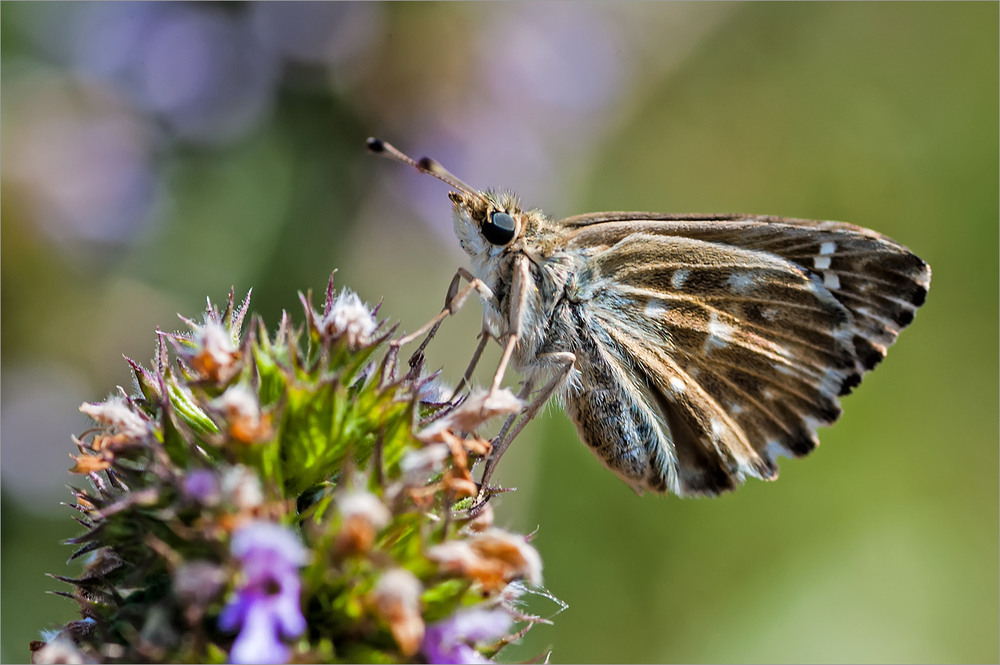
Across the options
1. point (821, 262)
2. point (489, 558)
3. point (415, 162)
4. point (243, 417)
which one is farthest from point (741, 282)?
point (243, 417)

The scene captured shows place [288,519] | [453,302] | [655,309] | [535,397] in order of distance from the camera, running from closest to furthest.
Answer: [288,519], [453,302], [535,397], [655,309]

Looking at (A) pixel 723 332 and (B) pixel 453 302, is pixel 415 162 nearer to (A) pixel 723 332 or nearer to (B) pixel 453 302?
(B) pixel 453 302

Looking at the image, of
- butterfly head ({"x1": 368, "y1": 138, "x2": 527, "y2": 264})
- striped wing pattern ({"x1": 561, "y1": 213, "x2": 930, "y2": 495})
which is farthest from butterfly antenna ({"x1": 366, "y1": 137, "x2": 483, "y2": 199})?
striped wing pattern ({"x1": 561, "y1": 213, "x2": 930, "y2": 495})

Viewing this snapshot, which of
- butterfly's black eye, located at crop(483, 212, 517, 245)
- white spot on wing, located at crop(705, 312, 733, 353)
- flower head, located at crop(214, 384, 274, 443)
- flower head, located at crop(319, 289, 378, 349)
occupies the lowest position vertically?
flower head, located at crop(214, 384, 274, 443)

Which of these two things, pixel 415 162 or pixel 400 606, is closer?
pixel 400 606

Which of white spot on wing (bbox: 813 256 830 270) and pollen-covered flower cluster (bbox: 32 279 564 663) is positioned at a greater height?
white spot on wing (bbox: 813 256 830 270)

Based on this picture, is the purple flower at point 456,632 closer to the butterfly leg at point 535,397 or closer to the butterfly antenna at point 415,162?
the butterfly leg at point 535,397

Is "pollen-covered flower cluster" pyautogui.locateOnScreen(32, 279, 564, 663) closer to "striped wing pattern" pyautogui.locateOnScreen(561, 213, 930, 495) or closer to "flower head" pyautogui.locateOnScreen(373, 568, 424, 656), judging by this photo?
"flower head" pyautogui.locateOnScreen(373, 568, 424, 656)

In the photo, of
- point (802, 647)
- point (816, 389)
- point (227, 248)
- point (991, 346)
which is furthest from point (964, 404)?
point (227, 248)
